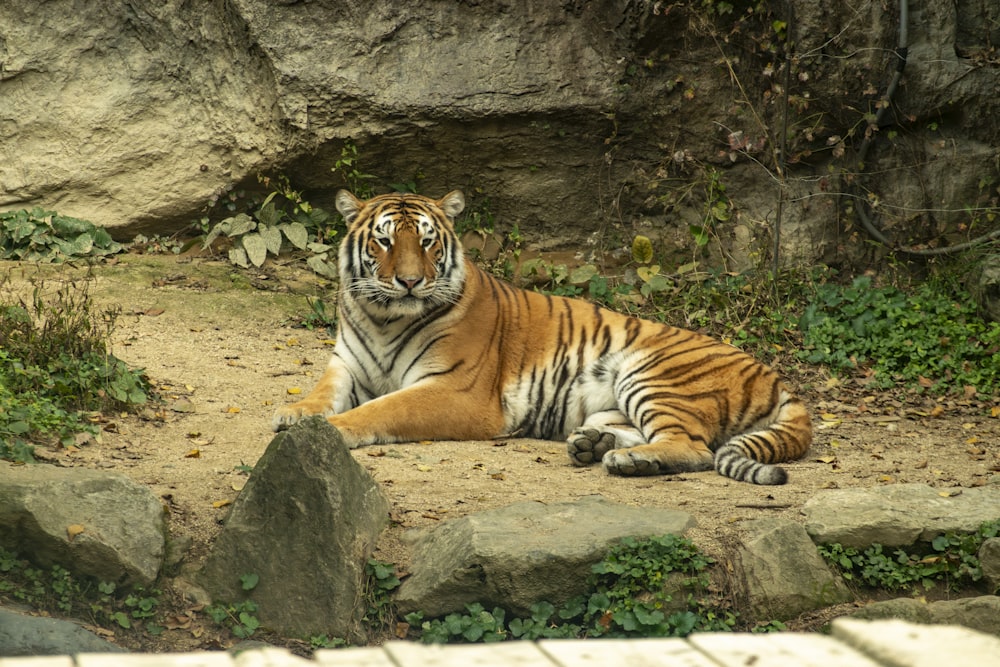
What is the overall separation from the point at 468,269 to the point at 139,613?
9.51 ft

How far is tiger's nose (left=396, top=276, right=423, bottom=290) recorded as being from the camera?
5691 mm

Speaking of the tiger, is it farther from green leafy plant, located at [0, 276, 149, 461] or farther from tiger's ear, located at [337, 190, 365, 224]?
green leafy plant, located at [0, 276, 149, 461]

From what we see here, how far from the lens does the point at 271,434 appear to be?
523cm

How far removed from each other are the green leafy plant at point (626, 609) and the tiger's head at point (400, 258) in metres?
2.23

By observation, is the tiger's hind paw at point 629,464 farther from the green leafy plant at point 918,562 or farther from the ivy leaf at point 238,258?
the ivy leaf at point 238,258

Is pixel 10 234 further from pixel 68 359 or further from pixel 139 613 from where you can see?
pixel 139 613

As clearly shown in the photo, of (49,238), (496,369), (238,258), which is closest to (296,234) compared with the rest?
(238,258)

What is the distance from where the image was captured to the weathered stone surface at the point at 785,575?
3.89 meters

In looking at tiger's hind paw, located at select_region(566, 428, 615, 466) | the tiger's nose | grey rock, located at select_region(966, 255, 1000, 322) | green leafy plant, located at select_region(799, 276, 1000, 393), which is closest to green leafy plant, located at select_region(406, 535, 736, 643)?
tiger's hind paw, located at select_region(566, 428, 615, 466)

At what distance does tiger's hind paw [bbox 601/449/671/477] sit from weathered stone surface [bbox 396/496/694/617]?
3.01 feet

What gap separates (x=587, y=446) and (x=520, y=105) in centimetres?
391

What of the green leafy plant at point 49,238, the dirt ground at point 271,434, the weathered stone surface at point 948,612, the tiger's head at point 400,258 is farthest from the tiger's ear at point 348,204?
the weathered stone surface at point 948,612

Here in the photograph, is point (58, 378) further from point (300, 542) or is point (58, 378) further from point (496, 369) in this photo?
point (496, 369)

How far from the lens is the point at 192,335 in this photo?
696 cm
